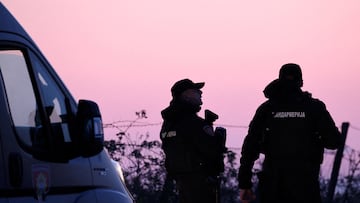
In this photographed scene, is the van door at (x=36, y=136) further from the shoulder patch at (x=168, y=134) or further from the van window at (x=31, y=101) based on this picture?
the shoulder patch at (x=168, y=134)

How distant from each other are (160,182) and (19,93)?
9944mm

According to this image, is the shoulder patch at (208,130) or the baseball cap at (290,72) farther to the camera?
the shoulder patch at (208,130)

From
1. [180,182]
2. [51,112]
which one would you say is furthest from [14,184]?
[180,182]

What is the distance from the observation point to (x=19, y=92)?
657 centimetres

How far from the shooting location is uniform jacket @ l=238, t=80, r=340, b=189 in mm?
9727

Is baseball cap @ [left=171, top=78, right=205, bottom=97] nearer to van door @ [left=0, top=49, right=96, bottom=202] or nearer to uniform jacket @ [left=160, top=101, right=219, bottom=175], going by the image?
uniform jacket @ [left=160, top=101, right=219, bottom=175]

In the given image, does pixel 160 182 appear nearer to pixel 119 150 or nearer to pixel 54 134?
pixel 119 150

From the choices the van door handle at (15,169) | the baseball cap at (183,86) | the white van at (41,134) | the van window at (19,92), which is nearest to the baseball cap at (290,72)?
the baseball cap at (183,86)

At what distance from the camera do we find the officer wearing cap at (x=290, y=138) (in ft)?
32.0

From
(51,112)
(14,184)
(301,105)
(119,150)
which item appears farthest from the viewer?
(119,150)

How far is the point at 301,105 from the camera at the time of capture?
9.79 metres

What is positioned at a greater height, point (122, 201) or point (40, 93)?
point (40, 93)

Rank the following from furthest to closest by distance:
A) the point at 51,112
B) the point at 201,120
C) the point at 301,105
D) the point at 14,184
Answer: the point at 201,120 < the point at 301,105 < the point at 51,112 < the point at 14,184

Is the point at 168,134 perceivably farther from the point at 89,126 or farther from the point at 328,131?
the point at 89,126
